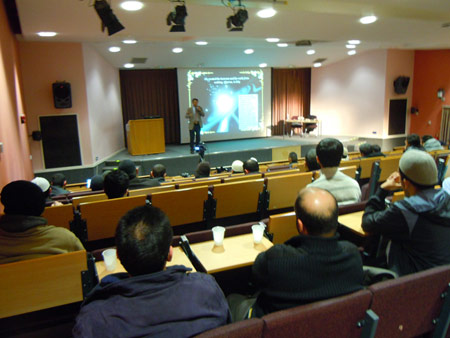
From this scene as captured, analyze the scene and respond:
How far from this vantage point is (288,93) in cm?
1314

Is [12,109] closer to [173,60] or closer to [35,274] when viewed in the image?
[35,274]

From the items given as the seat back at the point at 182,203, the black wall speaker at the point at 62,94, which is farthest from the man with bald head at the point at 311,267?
the black wall speaker at the point at 62,94

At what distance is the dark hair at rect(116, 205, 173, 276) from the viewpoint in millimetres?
1260

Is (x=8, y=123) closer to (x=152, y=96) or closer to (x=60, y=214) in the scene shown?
(x=60, y=214)

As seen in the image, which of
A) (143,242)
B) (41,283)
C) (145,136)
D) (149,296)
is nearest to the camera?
(149,296)

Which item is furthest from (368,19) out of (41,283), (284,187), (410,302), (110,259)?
(41,283)

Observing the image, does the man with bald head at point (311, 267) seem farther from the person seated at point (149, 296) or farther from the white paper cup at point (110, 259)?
the white paper cup at point (110, 259)

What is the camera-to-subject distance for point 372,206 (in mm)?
2242

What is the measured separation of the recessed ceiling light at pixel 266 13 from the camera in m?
4.87

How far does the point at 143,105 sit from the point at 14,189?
962 cm

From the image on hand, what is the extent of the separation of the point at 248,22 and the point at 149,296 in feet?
17.6

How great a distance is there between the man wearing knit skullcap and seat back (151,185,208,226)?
5.37ft

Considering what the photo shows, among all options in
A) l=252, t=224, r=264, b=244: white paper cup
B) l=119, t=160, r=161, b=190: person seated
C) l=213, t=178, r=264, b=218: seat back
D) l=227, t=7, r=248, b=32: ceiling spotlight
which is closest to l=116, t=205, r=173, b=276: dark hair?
l=252, t=224, r=264, b=244: white paper cup

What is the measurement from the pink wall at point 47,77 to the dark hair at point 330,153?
583 centimetres
